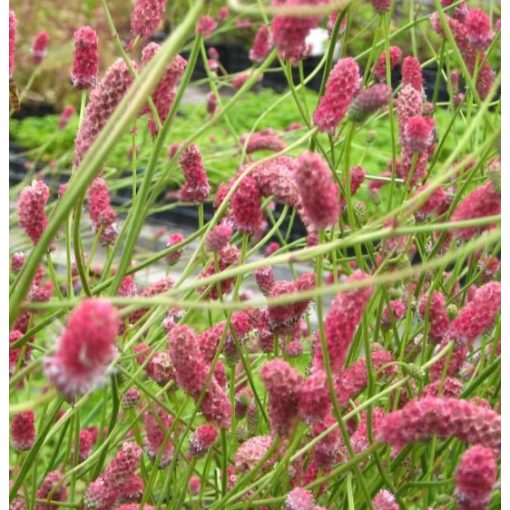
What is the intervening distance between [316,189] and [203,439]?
315 millimetres

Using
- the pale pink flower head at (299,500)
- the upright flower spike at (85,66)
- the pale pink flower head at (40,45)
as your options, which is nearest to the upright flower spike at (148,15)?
the upright flower spike at (85,66)

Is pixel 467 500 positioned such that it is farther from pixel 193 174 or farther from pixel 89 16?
pixel 89 16

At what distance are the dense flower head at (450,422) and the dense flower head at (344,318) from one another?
2.4 inches

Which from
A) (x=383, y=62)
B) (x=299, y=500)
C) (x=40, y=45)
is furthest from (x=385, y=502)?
(x=40, y=45)

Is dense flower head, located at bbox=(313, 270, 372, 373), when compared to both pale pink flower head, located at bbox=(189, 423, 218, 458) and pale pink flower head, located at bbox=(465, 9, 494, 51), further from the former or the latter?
pale pink flower head, located at bbox=(465, 9, 494, 51)

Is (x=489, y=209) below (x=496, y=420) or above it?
above

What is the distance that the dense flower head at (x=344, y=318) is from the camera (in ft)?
2.16

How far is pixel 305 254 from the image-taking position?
1.96 feet

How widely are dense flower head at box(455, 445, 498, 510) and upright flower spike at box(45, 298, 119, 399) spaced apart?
0.26m

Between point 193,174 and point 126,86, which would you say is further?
point 193,174

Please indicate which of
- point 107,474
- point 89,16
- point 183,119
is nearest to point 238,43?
point 89,16

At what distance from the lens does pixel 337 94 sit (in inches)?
29.7

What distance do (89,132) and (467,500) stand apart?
35 centimetres

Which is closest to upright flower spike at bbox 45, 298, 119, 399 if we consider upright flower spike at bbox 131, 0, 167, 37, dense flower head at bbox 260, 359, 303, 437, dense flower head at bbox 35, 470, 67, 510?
dense flower head at bbox 260, 359, 303, 437
